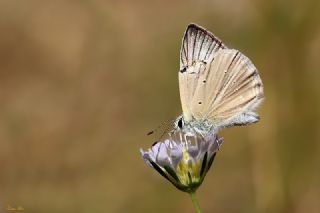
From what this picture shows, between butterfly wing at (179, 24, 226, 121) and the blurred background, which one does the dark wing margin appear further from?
the blurred background

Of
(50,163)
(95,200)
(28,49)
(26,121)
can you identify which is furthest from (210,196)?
(28,49)

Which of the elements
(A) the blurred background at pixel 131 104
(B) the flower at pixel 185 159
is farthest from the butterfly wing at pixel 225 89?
(A) the blurred background at pixel 131 104

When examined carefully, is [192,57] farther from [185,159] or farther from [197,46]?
[185,159]

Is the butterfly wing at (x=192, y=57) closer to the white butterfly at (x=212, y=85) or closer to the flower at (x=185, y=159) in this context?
the white butterfly at (x=212, y=85)

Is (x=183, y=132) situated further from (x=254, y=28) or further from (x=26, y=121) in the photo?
(x=26, y=121)

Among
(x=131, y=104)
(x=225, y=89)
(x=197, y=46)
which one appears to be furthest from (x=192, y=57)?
(x=131, y=104)

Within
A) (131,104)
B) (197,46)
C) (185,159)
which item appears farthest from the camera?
(131,104)
